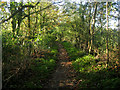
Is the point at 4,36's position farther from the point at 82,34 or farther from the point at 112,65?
the point at 82,34

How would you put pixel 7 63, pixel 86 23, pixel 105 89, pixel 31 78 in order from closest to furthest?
pixel 105 89 < pixel 7 63 < pixel 31 78 < pixel 86 23

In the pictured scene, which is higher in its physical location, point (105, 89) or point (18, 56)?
point (18, 56)

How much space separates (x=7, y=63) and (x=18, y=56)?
1.05m

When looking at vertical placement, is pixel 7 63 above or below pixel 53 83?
above

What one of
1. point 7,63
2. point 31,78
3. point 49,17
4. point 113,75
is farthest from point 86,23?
point 7,63

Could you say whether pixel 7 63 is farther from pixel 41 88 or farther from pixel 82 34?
pixel 82 34

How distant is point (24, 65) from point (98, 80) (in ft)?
16.4

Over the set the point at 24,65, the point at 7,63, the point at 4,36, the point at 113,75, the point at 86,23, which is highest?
the point at 86,23

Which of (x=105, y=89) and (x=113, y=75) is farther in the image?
(x=113, y=75)

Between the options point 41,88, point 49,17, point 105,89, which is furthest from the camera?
point 49,17

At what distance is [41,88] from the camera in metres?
6.41

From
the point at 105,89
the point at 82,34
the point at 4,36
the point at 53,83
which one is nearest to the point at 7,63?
the point at 4,36

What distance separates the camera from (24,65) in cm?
764

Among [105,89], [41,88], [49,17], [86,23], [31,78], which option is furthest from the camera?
[49,17]
